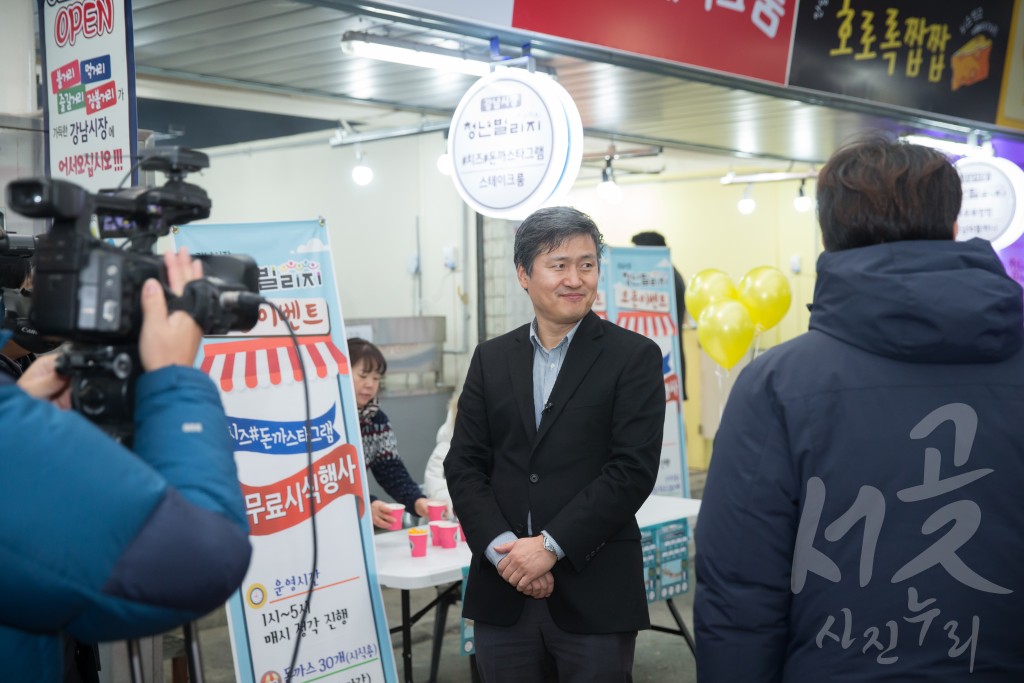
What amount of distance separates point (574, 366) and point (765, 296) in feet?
14.8

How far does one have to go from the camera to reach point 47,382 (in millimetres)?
1406

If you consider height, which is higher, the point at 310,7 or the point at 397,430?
the point at 310,7

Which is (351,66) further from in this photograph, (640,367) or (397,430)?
(640,367)

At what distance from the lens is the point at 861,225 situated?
1488mm

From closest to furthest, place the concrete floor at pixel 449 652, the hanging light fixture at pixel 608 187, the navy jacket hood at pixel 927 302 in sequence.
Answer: the navy jacket hood at pixel 927 302, the concrete floor at pixel 449 652, the hanging light fixture at pixel 608 187

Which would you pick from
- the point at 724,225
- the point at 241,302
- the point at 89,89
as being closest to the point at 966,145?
the point at 724,225

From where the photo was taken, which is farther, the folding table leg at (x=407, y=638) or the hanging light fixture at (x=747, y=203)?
the hanging light fixture at (x=747, y=203)

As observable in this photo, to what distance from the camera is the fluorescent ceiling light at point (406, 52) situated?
14.3 feet

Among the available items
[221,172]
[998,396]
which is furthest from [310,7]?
[221,172]

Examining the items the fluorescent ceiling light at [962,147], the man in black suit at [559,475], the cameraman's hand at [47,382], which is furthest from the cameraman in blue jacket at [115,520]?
the fluorescent ceiling light at [962,147]

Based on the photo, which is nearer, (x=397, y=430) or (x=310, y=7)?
(x=310, y=7)

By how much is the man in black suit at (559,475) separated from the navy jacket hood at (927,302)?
0.93 metres

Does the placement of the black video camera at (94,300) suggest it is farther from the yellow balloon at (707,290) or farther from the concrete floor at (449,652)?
the yellow balloon at (707,290)

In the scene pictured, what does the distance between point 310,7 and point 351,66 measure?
1.07m
